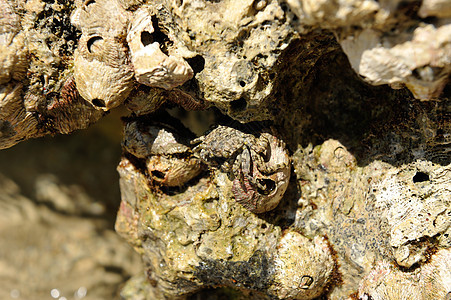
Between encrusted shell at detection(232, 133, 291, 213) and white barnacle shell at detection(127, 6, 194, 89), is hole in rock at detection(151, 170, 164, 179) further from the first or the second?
white barnacle shell at detection(127, 6, 194, 89)

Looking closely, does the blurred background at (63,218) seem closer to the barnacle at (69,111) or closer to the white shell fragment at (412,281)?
the barnacle at (69,111)

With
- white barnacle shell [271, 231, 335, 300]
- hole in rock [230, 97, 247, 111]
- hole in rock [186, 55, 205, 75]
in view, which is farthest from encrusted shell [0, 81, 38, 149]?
white barnacle shell [271, 231, 335, 300]

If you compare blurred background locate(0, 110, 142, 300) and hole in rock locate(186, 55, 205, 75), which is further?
blurred background locate(0, 110, 142, 300)

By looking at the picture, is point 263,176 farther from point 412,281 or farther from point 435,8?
point 435,8

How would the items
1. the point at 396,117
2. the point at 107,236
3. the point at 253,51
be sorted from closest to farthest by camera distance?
the point at 253,51, the point at 396,117, the point at 107,236

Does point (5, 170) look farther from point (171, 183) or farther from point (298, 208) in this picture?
point (298, 208)

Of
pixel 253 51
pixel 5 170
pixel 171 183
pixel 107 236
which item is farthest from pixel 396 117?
pixel 5 170
